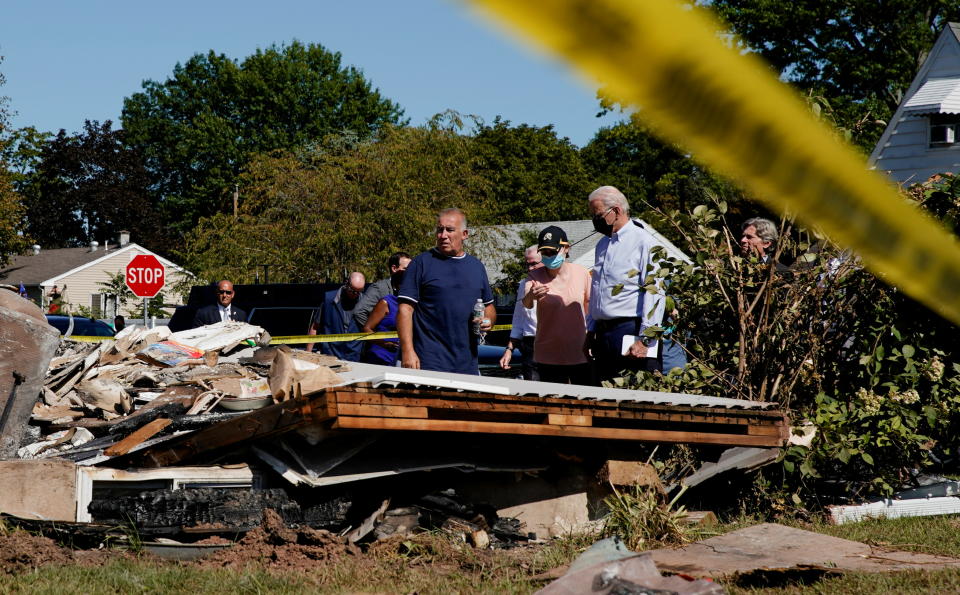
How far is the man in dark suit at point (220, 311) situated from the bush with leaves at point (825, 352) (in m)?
7.08

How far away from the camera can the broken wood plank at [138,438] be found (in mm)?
6238

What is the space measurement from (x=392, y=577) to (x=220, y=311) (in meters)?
8.94

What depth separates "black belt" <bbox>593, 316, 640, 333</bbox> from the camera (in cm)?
732

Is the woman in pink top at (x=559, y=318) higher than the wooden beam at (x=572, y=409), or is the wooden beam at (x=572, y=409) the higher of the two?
the woman in pink top at (x=559, y=318)

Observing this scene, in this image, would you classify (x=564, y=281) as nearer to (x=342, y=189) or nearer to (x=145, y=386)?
(x=145, y=386)

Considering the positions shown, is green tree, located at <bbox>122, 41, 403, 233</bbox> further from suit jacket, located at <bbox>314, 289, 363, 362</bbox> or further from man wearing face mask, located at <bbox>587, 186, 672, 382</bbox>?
man wearing face mask, located at <bbox>587, 186, 672, 382</bbox>

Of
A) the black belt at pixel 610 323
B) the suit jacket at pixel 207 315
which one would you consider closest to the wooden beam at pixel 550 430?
the black belt at pixel 610 323

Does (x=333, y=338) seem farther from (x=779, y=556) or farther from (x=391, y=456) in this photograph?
(x=779, y=556)

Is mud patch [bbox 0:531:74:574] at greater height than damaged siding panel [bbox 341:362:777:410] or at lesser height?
lesser

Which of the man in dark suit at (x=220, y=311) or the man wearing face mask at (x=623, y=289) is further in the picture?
the man in dark suit at (x=220, y=311)

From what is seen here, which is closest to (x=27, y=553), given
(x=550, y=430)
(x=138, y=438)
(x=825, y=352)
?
(x=138, y=438)

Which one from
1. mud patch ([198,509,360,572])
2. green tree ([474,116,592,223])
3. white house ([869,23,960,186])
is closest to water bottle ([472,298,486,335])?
mud patch ([198,509,360,572])

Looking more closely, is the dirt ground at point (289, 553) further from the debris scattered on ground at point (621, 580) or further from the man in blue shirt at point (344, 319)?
the man in blue shirt at point (344, 319)

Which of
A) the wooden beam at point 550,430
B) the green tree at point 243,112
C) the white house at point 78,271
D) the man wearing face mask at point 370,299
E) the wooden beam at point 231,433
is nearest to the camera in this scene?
the wooden beam at point 550,430
